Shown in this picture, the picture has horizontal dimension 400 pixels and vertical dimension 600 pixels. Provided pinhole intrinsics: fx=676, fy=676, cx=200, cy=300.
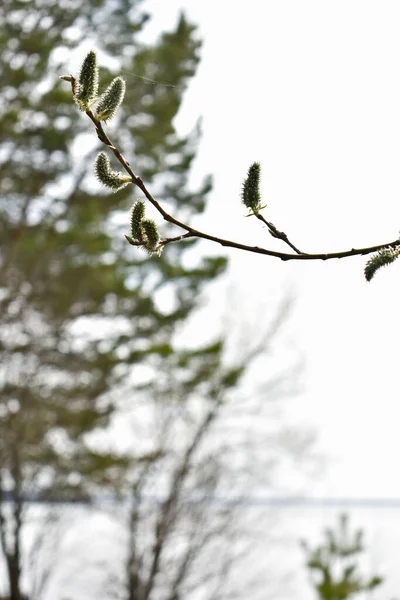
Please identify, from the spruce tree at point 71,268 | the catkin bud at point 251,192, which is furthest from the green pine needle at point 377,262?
the spruce tree at point 71,268

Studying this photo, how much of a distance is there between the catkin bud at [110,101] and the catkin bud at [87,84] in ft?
0.10

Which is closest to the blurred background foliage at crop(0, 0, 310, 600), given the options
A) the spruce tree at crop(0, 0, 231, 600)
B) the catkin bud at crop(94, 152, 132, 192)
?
the spruce tree at crop(0, 0, 231, 600)

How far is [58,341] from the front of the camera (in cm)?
624

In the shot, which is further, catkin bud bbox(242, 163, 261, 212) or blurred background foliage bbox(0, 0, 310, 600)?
blurred background foliage bbox(0, 0, 310, 600)

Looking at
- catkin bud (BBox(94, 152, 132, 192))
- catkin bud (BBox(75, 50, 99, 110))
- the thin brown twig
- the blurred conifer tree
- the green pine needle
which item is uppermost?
the blurred conifer tree

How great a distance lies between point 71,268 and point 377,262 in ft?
18.0

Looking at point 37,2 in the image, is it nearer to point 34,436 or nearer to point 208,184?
point 208,184

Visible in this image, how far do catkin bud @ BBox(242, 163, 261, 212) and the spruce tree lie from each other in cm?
355

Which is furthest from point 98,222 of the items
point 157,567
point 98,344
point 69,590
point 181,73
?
point 69,590

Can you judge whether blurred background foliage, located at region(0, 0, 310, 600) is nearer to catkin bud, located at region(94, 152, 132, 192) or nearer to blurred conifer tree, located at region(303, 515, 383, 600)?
blurred conifer tree, located at region(303, 515, 383, 600)

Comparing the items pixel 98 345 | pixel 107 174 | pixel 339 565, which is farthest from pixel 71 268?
pixel 107 174

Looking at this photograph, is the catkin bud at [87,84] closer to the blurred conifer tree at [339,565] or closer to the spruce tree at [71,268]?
the spruce tree at [71,268]

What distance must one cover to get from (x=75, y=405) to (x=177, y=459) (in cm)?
116

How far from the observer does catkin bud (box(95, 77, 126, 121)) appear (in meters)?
0.90
